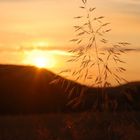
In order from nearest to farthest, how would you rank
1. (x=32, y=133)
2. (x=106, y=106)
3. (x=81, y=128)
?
(x=106, y=106) < (x=81, y=128) < (x=32, y=133)

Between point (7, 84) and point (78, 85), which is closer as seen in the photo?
point (78, 85)

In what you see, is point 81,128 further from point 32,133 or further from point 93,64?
point 32,133

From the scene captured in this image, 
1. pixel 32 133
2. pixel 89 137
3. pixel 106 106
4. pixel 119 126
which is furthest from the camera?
pixel 32 133

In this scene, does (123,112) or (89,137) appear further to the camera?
(89,137)

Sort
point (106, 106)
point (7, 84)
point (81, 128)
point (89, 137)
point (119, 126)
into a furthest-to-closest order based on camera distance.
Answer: point (7, 84) < point (89, 137) < point (81, 128) < point (119, 126) < point (106, 106)

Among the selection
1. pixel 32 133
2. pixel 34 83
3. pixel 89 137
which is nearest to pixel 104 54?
pixel 89 137

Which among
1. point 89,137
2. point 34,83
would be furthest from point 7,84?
point 89,137

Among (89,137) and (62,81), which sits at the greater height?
(62,81)

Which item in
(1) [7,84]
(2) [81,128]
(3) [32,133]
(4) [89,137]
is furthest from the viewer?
(1) [7,84]

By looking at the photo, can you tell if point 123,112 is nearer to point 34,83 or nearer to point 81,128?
point 81,128
